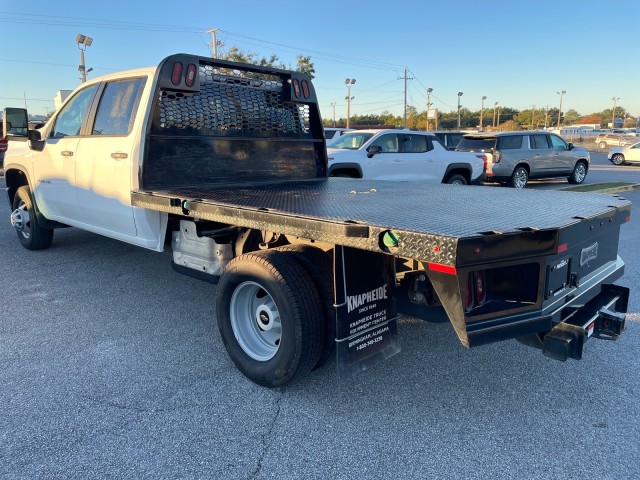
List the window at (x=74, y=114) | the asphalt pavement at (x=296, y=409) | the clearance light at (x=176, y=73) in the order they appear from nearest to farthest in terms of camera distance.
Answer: the asphalt pavement at (x=296, y=409) < the clearance light at (x=176, y=73) < the window at (x=74, y=114)

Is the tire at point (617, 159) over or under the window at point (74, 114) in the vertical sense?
under

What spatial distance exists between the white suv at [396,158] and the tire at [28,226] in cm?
601

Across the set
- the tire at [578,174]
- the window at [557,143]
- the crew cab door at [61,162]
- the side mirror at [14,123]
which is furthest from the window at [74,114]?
the tire at [578,174]

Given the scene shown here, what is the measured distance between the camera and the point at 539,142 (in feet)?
52.9

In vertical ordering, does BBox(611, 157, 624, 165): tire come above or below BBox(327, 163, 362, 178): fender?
below

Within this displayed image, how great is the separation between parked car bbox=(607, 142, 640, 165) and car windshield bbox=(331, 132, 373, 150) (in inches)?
873

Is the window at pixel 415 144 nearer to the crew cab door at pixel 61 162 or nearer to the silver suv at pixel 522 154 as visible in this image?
the silver suv at pixel 522 154

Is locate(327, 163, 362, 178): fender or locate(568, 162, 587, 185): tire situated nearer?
locate(327, 163, 362, 178): fender

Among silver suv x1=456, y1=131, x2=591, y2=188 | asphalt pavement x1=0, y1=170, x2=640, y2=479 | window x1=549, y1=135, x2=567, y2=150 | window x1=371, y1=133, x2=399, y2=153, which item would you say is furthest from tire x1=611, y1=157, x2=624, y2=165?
asphalt pavement x1=0, y1=170, x2=640, y2=479

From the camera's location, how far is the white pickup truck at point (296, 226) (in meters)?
2.62

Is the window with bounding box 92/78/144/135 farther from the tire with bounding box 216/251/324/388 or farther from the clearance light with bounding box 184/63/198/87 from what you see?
the tire with bounding box 216/251/324/388

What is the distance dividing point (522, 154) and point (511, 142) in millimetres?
494

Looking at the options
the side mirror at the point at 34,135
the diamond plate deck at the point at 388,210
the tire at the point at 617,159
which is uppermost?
the side mirror at the point at 34,135

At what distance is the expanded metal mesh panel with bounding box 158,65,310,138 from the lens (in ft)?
15.1
